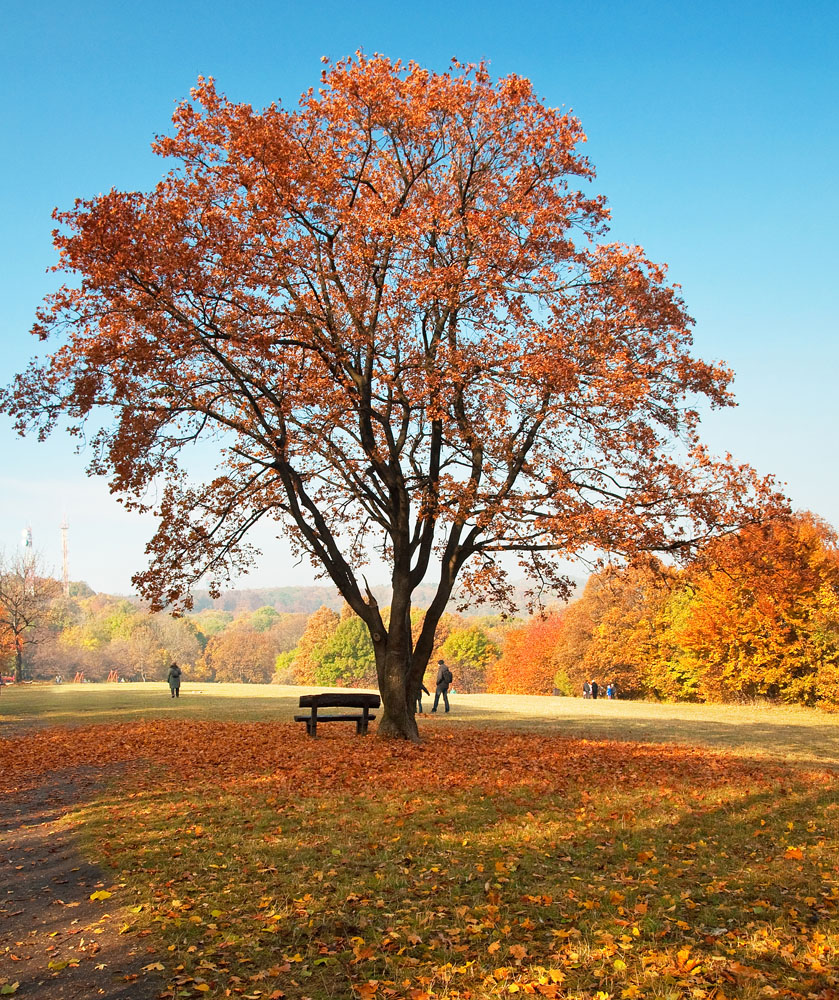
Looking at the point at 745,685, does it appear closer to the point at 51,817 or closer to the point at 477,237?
the point at 477,237

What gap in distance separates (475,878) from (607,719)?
22500 mm

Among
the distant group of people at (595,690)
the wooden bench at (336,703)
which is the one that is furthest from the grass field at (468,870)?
the distant group of people at (595,690)

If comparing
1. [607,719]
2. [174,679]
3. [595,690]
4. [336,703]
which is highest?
[336,703]

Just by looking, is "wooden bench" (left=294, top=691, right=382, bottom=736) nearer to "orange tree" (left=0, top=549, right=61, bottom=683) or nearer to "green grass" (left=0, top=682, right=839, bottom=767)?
"green grass" (left=0, top=682, right=839, bottom=767)

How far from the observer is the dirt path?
4559mm

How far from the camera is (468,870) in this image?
6.78m

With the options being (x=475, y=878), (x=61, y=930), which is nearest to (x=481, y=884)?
(x=475, y=878)

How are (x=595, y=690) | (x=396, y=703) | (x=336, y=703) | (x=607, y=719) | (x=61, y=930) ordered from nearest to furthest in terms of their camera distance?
(x=61, y=930)
(x=396, y=703)
(x=336, y=703)
(x=607, y=719)
(x=595, y=690)

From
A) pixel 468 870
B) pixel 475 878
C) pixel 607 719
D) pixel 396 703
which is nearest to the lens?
pixel 475 878

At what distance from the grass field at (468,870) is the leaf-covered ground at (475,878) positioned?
0.08ft

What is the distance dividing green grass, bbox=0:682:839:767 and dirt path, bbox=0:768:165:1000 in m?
13.2

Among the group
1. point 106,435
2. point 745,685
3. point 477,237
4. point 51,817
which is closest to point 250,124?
point 477,237

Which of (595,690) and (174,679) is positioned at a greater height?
(174,679)

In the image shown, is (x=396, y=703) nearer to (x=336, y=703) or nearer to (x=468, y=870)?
(x=336, y=703)
